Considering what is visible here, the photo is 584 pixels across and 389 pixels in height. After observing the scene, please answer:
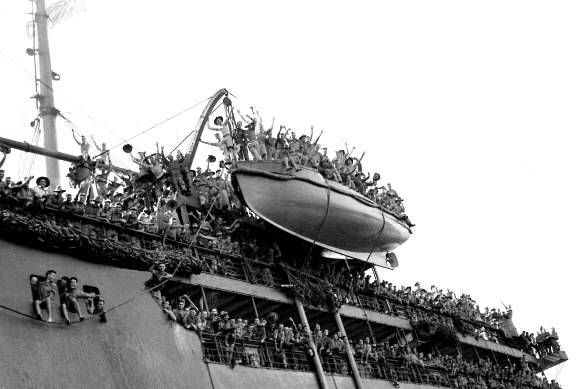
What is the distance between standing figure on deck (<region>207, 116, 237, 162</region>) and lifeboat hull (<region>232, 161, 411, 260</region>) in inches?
62.9

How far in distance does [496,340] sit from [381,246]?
10922mm

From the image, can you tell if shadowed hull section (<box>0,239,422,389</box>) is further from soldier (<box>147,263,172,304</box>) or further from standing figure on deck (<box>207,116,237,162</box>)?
standing figure on deck (<box>207,116,237,162</box>)

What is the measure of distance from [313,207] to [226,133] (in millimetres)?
3741

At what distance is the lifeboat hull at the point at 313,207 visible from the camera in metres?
21.1

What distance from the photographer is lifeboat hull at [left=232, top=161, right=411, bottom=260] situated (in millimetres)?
21141

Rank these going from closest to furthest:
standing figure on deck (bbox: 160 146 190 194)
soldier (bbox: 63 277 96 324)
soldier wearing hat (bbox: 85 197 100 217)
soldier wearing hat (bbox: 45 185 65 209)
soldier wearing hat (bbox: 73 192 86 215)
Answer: soldier (bbox: 63 277 96 324) → soldier wearing hat (bbox: 45 185 65 209) → soldier wearing hat (bbox: 73 192 86 215) → soldier wearing hat (bbox: 85 197 100 217) → standing figure on deck (bbox: 160 146 190 194)

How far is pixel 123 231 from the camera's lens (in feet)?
56.9

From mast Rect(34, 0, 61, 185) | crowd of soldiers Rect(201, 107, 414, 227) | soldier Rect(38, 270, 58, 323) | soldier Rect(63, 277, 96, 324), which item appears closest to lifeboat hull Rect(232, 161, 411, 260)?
crowd of soldiers Rect(201, 107, 414, 227)

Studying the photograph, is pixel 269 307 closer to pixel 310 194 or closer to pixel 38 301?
pixel 310 194

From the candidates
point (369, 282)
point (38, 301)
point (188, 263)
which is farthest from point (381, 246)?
point (38, 301)

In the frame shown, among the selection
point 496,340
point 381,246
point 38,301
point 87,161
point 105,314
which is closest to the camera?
point 38,301

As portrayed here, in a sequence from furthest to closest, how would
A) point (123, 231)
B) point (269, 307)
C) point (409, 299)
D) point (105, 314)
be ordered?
point (409, 299), point (269, 307), point (123, 231), point (105, 314)

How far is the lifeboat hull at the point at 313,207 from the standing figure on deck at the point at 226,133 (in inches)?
62.9

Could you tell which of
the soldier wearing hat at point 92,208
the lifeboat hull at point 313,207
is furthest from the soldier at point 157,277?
the lifeboat hull at point 313,207
